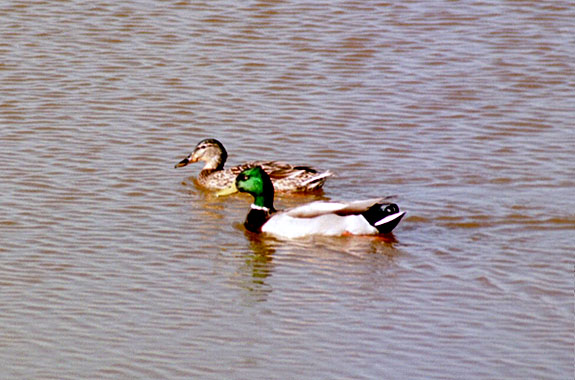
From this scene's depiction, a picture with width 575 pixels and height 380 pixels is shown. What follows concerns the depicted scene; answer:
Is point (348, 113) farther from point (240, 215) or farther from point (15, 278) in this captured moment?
point (15, 278)

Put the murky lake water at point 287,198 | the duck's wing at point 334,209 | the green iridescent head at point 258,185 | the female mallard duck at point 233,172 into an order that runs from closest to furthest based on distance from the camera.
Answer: the murky lake water at point 287,198 < the duck's wing at point 334,209 < the green iridescent head at point 258,185 < the female mallard duck at point 233,172

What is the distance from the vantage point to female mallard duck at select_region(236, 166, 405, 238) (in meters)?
10.3

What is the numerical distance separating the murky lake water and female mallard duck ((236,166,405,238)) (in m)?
0.14

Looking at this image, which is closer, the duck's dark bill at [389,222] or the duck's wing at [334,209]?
the duck's dark bill at [389,222]

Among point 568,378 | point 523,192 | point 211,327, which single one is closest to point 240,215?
point 523,192

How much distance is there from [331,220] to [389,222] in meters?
0.49

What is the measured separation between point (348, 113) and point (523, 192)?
2.88 meters

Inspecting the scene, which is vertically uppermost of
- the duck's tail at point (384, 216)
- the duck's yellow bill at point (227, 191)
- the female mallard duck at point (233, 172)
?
the duck's tail at point (384, 216)

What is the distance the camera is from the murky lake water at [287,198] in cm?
769

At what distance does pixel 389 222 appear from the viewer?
1029 cm

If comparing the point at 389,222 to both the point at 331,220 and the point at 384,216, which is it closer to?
the point at 384,216

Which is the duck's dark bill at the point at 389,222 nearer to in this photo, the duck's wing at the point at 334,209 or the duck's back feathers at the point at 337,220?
the duck's back feathers at the point at 337,220

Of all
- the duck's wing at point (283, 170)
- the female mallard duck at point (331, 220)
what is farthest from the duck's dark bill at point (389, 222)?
the duck's wing at point (283, 170)

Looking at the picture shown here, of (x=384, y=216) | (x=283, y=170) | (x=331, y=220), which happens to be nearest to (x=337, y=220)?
(x=331, y=220)
